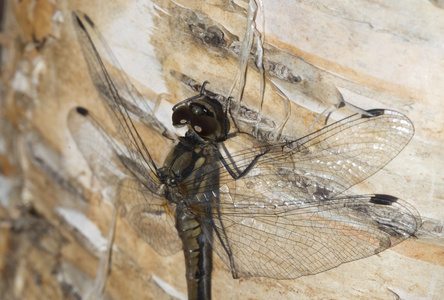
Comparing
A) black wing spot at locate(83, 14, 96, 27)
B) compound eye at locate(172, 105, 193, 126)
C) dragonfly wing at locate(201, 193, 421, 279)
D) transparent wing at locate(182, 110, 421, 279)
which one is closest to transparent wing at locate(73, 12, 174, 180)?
black wing spot at locate(83, 14, 96, 27)

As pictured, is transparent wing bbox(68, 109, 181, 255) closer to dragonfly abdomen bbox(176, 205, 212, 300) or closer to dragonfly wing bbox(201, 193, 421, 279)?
dragonfly abdomen bbox(176, 205, 212, 300)

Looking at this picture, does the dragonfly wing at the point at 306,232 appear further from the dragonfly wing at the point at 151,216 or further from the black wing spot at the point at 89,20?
the black wing spot at the point at 89,20

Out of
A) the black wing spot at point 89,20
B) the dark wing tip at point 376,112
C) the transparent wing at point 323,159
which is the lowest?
the transparent wing at point 323,159

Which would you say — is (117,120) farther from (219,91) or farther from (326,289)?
(326,289)

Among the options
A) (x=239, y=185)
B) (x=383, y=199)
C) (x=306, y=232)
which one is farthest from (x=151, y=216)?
(x=383, y=199)

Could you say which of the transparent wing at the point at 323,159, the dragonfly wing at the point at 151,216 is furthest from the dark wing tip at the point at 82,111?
the transparent wing at the point at 323,159

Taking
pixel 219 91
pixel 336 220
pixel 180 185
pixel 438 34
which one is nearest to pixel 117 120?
pixel 180 185

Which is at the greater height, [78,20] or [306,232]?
[78,20]

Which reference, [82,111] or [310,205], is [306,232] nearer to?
[310,205]
